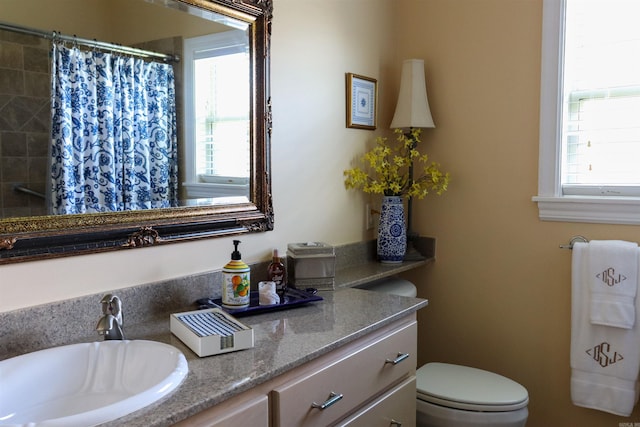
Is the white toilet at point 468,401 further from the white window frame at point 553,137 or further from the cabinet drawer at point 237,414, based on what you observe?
the cabinet drawer at point 237,414

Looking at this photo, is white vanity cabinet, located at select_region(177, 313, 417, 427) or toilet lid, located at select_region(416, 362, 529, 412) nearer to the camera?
white vanity cabinet, located at select_region(177, 313, 417, 427)

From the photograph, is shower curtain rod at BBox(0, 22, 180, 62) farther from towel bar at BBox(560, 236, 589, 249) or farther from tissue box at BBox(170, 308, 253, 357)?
towel bar at BBox(560, 236, 589, 249)

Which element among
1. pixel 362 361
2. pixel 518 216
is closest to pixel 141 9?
pixel 362 361

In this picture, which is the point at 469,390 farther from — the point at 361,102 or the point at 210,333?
the point at 361,102

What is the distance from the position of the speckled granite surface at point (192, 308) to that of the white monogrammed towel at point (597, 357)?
2.40 ft

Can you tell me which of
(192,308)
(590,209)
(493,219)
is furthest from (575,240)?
(192,308)

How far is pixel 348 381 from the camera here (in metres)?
1.42

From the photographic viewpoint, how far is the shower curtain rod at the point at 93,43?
4.00 ft

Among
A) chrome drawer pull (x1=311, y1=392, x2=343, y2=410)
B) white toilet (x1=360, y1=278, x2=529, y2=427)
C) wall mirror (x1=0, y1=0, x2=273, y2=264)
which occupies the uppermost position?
wall mirror (x1=0, y1=0, x2=273, y2=264)

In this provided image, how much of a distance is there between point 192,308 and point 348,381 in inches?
20.4

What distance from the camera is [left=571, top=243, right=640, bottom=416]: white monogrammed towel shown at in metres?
1.95

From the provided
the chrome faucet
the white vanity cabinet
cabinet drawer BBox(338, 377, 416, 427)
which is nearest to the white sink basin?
the chrome faucet

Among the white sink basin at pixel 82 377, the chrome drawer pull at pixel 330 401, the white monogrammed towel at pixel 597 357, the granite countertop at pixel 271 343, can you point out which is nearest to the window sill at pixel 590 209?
the white monogrammed towel at pixel 597 357

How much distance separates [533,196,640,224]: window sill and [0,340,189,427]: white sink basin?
1.60 metres
